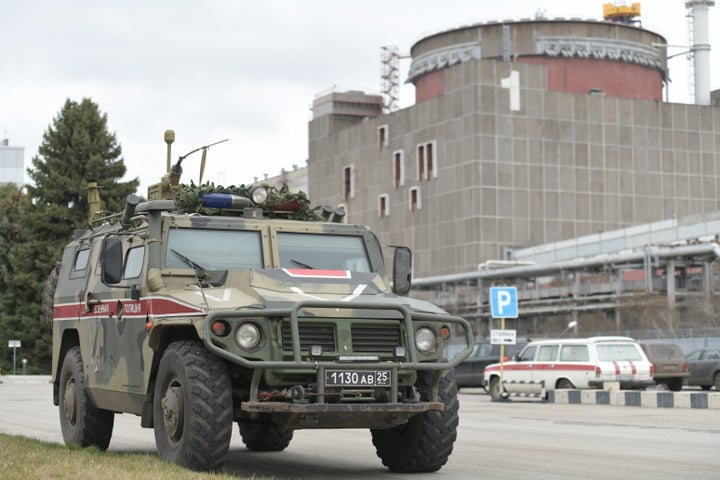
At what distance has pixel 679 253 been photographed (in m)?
65.6

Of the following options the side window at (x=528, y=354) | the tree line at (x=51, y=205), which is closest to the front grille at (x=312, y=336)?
the side window at (x=528, y=354)

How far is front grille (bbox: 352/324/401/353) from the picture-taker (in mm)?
10906

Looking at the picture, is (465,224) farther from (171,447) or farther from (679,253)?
(171,447)

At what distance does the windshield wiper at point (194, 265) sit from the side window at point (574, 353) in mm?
21302

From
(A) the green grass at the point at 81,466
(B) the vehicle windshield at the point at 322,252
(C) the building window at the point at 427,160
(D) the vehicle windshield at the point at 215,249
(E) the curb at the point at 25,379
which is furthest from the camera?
(C) the building window at the point at 427,160

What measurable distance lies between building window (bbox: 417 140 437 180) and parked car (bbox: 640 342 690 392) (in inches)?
2327

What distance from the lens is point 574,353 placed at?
3238 centimetres

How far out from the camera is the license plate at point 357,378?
10656 millimetres

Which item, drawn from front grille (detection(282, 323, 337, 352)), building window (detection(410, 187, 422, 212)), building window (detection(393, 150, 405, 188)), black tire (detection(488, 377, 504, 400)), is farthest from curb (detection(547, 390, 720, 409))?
building window (detection(393, 150, 405, 188))

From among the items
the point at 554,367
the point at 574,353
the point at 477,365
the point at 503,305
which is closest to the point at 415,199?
the point at 477,365

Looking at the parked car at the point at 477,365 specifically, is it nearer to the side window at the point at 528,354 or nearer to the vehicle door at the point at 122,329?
the side window at the point at 528,354

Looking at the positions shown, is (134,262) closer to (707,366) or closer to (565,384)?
(565,384)

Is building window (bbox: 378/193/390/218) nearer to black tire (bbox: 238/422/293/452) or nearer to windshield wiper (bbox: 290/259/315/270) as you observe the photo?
black tire (bbox: 238/422/293/452)

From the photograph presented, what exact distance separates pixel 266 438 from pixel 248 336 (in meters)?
4.28
